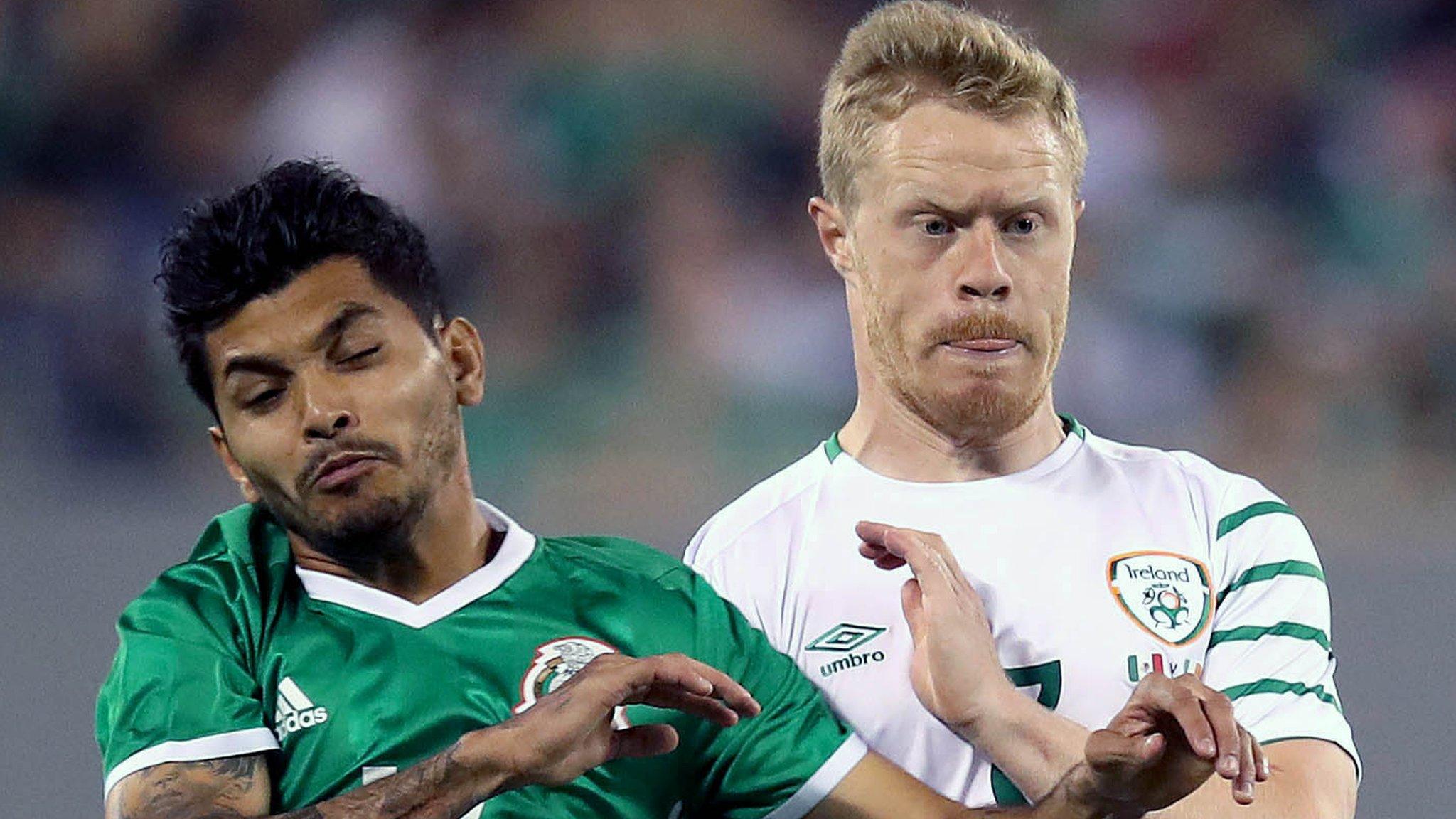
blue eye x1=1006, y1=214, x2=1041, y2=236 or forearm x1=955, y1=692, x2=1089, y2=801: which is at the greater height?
blue eye x1=1006, y1=214, x2=1041, y2=236

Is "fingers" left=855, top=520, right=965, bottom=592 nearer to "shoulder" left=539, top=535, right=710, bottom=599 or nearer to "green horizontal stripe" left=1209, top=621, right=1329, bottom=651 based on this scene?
"shoulder" left=539, top=535, right=710, bottom=599

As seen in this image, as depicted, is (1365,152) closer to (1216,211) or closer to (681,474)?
(1216,211)

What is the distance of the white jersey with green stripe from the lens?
2.52m

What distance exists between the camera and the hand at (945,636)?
2.39 metres

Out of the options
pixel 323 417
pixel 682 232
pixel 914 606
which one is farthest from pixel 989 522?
pixel 682 232

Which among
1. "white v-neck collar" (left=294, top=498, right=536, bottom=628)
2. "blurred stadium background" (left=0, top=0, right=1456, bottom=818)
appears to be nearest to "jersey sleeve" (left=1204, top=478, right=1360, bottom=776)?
"white v-neck collar" (left=294, top=498, right=536, bottom=628)

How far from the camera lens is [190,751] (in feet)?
7.02

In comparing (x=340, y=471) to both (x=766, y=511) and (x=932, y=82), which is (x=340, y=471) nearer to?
(x=766, y=511)

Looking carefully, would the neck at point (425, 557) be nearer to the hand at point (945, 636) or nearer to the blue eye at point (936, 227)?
the hand at point (945, 636)

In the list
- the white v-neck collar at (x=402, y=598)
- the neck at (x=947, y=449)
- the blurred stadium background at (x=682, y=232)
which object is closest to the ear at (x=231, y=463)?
the white v-neck collar at (x=402, y=598)

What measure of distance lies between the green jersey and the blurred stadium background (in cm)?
200

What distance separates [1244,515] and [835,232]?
695 millimetres

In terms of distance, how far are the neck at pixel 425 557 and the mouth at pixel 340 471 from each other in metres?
0.11

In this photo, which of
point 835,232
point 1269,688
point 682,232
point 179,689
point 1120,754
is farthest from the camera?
point 682,232
